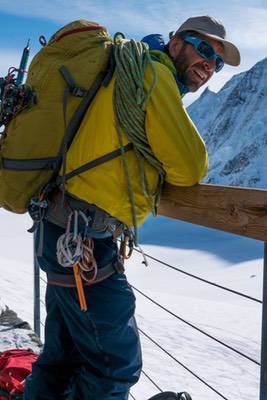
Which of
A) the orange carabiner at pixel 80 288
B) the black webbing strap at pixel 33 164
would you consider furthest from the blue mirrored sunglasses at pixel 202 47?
the orange carabiner at pixel 80 288

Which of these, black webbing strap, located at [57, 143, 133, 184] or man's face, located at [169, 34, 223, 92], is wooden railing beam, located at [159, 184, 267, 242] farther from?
man's face, located at [169, 34, 223, 92]

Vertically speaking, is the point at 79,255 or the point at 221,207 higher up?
the point at 221,207

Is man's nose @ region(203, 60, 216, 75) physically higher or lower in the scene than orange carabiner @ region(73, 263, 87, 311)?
higher

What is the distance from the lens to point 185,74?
85.3 inches

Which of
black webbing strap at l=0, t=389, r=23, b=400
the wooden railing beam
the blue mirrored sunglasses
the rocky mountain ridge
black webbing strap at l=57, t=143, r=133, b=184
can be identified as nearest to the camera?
the wooden railing beam

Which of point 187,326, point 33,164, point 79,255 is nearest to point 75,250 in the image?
point 79,255

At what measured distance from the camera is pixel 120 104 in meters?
1.92

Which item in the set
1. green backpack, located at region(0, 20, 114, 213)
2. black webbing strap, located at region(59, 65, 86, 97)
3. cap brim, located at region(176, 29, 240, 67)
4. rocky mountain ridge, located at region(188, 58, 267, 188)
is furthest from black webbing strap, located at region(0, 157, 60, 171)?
rocky mountain ridge, located at region(188, 58, 267, 188)

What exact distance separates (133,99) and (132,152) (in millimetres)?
205

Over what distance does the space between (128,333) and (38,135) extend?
84cm

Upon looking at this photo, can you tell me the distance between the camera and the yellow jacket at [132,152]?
6.05ft

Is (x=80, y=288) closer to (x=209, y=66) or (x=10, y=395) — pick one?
(x=209, y=66)

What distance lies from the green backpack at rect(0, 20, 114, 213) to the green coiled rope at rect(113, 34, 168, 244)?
0.26 ft

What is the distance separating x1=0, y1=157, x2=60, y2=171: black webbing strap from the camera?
206 centimetres
